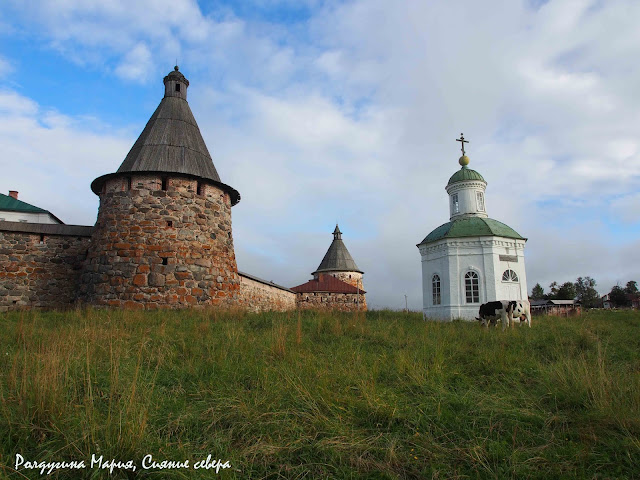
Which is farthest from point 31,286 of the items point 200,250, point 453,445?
point 453,445

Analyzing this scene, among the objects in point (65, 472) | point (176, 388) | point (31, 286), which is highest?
point (31, 286)

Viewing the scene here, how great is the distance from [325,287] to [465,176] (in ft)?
48.8

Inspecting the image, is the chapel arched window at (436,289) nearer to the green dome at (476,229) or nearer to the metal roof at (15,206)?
the green dome at (476,229)

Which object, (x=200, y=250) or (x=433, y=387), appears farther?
(x=200, y=250)

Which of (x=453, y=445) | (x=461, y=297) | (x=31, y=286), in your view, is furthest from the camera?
(x=461, y=297)

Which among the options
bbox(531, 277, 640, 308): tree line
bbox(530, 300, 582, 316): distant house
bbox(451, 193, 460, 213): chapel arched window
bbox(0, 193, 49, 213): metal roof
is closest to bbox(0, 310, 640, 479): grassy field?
bbox(451, 193, 460, 213): chapel arched window

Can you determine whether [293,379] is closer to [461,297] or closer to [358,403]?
[358,403]

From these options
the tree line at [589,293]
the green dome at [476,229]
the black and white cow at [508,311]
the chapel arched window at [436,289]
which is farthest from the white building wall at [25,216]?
the tree line at [589,293]

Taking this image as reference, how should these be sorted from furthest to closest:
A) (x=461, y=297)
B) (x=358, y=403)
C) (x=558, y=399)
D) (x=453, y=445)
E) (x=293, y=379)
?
(x=461, y=297)
(x=293, y=379)
(x=558, y=399)
(x=358, y=403)
(x=453, y=445)

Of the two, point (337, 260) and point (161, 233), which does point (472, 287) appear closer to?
point (161, 233)

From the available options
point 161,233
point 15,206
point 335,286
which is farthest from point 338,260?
point 161,233

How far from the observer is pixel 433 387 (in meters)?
4.20

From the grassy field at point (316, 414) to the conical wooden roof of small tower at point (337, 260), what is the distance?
31444 millimetres

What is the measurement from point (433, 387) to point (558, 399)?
1253 millimetres
